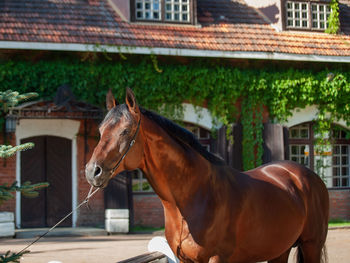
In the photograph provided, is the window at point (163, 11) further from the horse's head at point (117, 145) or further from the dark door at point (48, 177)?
the horse's head at point (117, 145)

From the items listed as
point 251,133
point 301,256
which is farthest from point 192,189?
point 251,133

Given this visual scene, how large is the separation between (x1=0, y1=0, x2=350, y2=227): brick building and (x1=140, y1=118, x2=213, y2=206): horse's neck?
27.3 feet

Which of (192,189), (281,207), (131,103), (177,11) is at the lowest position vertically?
(281,207)

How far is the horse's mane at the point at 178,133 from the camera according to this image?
4.02 metres

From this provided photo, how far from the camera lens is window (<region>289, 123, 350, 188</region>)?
48.4ft

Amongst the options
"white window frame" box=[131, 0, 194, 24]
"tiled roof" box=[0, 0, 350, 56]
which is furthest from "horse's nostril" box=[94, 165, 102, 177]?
"white window frame" box=[131, 0, 194, 24]

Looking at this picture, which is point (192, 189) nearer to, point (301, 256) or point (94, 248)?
point (301, 256)

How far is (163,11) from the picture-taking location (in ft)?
45.1

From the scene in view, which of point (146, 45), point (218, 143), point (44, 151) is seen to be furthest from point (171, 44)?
point (44, 151)

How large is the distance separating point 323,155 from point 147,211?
17.1 feet

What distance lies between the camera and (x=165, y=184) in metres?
3.94

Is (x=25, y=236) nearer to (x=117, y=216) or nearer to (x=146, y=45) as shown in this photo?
(x=117, y=216)

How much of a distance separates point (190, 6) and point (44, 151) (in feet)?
17.3

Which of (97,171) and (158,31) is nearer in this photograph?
(97,171)
